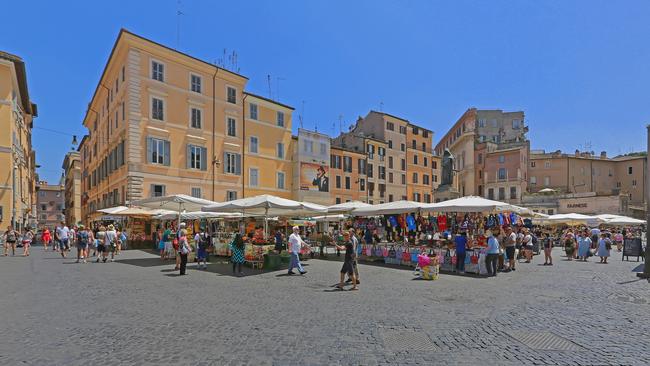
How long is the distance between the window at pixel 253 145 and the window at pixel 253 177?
5.66 feet

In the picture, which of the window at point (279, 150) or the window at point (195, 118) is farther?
the window at point (279, 150)

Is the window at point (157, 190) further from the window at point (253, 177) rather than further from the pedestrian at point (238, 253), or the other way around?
the pedestrian at point (238, 253)

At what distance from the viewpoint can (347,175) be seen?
48906mm

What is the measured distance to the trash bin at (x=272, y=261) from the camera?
50.3 ft

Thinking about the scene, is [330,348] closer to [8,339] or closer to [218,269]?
[8,339]

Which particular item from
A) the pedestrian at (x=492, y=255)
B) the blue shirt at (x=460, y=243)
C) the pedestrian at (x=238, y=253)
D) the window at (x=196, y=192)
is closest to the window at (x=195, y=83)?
the window at (x=196, y=192)

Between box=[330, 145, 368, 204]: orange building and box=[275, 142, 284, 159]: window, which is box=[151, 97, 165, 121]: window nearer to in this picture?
box=[275, 142, 284, 159]: window

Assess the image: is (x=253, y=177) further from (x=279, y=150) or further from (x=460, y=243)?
(x=460, y=243)

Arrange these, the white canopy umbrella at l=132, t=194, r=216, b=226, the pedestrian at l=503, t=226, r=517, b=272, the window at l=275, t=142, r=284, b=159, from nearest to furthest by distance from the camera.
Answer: the pedestrian at l=503, t=226, r=517, b=272
the white canopy umbrella at l=132, t=194, r=216, b=226
the window at l=275, t=142, r=284, b=159

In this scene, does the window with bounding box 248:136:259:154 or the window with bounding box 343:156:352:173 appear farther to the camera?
the window with bounding box 343:156:352:173

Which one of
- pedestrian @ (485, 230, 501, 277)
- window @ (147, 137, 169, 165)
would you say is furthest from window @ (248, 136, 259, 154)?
pedestrian @ (485, 230, 501, 277)

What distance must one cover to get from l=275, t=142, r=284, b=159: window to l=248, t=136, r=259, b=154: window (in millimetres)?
2505

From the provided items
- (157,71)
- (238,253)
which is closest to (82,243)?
(238,253)

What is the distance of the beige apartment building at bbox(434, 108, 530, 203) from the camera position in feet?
206
